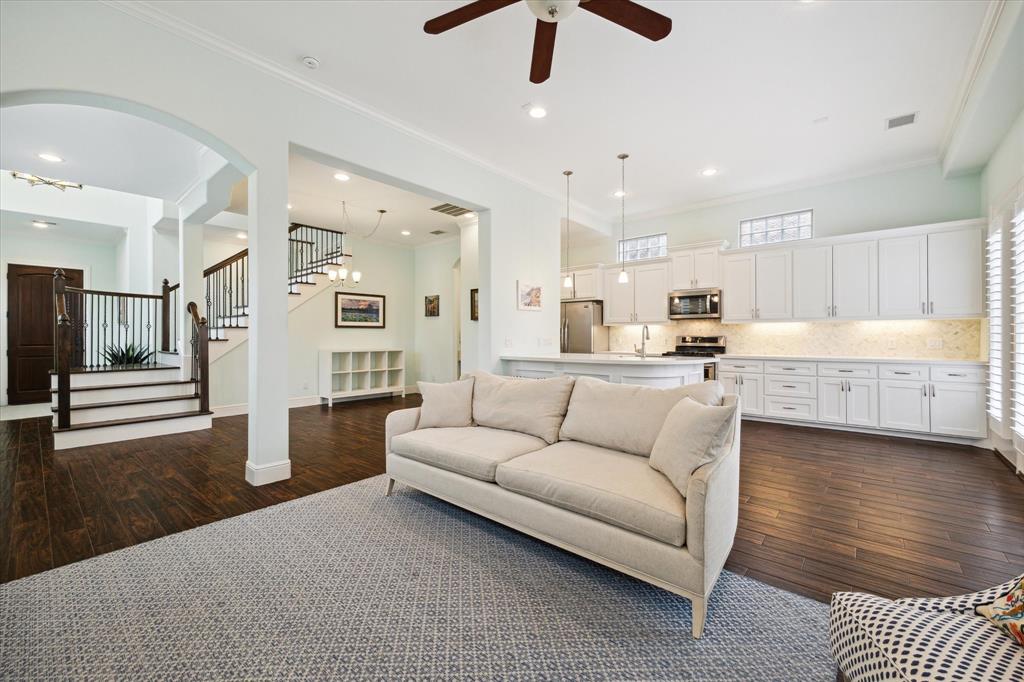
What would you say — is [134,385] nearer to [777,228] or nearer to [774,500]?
[774,500]

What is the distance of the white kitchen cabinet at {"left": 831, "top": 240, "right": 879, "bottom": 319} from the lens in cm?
523

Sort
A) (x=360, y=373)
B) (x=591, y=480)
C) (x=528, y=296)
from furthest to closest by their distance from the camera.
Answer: (x=360, y=373), (x=528, y=296), (x=591, y=480)

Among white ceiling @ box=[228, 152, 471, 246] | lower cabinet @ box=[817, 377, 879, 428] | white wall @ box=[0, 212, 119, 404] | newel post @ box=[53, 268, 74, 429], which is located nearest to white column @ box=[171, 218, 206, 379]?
white ceiling @ box=[228, 152, 471, 246]

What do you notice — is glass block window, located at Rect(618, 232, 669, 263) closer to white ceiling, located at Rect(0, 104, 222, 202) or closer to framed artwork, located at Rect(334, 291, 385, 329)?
framed artwork, located at Rect(334, 291, 385, 329)

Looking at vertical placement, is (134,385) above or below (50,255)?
below

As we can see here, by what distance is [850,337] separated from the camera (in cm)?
561

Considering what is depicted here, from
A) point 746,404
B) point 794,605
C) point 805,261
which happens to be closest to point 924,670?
point 794,605

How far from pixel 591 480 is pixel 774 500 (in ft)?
6.07

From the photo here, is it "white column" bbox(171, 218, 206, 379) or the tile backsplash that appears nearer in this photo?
the tile backsplash

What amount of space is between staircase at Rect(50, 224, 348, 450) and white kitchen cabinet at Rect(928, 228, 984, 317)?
694 cm

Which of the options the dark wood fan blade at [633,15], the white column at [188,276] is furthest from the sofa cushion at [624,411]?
the white column at [188,276]

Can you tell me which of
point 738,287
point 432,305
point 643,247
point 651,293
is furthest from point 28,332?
point 738,287

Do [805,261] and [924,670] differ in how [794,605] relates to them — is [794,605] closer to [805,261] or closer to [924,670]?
[924,670]

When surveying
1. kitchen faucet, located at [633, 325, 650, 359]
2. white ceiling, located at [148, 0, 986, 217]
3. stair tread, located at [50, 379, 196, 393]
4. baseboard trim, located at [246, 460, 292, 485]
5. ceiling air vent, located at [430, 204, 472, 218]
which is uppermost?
white ceiling, located at [148, 0, 986, 217]
